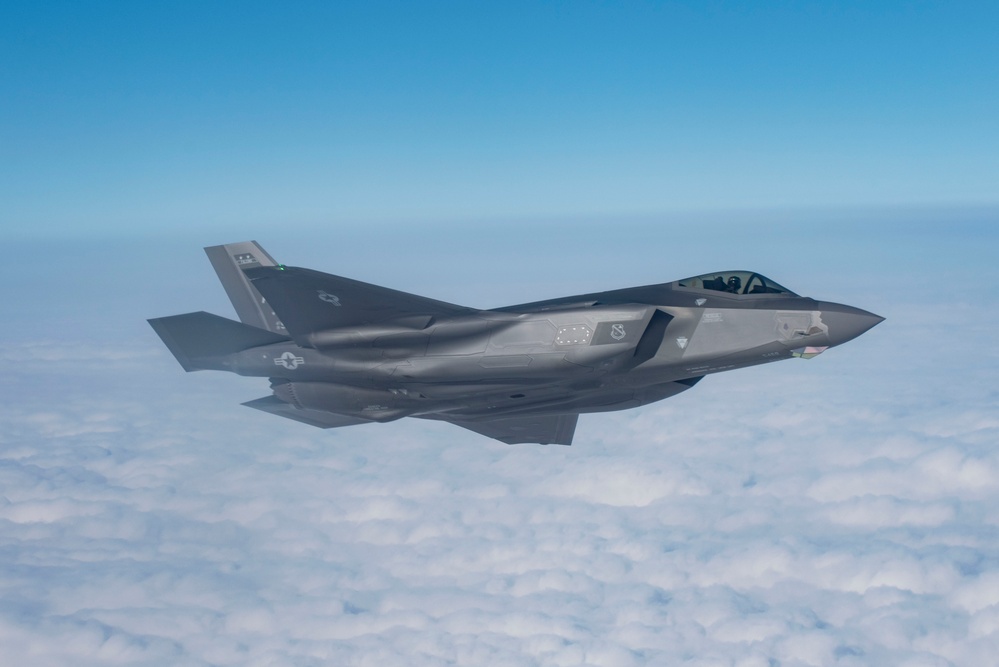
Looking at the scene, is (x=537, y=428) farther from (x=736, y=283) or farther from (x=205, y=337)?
(x=205, y=337)

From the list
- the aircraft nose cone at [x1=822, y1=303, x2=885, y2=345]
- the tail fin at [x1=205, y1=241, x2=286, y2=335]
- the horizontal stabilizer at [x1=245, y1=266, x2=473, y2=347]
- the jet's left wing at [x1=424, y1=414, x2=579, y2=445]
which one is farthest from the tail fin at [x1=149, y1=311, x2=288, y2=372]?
the aircraft nose cone at [x1=822, y1=303, x2=885, y2=345]

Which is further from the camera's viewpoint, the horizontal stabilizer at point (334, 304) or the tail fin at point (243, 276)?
the tail fin at point (243, 276)

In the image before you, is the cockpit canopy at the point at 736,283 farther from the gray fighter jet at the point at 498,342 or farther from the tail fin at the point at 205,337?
the tail fin at the point at 205,337

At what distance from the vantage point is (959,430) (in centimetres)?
6638

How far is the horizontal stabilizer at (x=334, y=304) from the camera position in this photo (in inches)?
503

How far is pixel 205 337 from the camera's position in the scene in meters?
14.2

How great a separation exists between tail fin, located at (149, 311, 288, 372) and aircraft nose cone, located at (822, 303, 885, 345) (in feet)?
39.5

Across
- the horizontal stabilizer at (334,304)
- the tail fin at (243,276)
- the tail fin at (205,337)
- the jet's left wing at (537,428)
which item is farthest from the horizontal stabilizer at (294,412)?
the tail fin at (243,276)

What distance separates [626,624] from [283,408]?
36.8 m

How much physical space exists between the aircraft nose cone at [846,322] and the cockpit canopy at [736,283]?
3.51 feet

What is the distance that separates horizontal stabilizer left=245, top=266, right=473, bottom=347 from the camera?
12.8 m

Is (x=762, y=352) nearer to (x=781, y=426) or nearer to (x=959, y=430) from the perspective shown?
(x=781, y=426)

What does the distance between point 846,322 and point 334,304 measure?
10799 mm

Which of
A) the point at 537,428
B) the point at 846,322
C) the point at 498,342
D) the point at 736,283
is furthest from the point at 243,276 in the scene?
the point at 846,322
